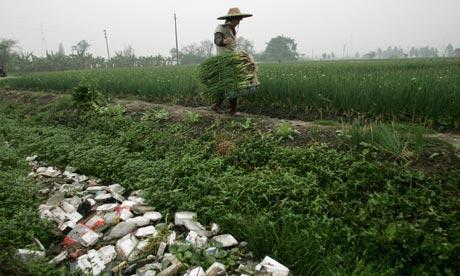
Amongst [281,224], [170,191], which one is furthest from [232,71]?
[281,224]

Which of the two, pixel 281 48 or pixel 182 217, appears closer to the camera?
pixel 182 217

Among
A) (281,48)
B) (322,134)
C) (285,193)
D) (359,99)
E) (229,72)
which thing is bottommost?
(285,193)

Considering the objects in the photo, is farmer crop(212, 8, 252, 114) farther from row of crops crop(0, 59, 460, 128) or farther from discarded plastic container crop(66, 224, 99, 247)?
discarded plastic container crop(66, 224, 99, 247)

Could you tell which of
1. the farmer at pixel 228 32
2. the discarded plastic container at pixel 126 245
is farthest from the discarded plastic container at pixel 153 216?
the farmer at pixel 228 32

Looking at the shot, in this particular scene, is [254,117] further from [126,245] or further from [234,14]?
[126,245]

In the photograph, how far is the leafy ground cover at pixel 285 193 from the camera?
268cm

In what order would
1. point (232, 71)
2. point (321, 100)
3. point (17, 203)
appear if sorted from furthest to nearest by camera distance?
point (321, 100) < point (232, 71) < point (17, 203)

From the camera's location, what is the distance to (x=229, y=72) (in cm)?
528

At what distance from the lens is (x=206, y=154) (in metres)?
4.64

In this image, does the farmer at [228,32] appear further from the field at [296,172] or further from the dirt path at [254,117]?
the field at [296,172]

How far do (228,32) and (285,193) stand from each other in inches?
127

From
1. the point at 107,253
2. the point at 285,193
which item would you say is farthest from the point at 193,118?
the point at 107,253

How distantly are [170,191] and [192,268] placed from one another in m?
1.32

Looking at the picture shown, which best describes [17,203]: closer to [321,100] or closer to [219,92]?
[219,92]
